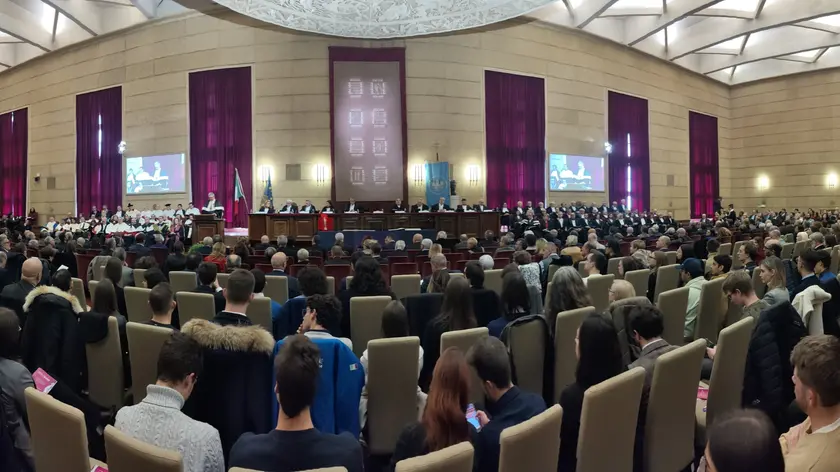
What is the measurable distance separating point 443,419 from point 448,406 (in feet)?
0.13

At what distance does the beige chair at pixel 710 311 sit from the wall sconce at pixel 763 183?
75.8ft

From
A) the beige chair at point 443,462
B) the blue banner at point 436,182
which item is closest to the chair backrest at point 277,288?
the beige chair at point 443,462

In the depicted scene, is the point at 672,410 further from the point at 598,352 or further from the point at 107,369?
the point at 107,369

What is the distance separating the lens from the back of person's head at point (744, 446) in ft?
3.53

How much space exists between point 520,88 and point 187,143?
34.1ft

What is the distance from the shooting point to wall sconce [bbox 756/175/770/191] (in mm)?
23812

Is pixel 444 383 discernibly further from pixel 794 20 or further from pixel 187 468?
pixel 794 20

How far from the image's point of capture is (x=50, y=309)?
10.8ft

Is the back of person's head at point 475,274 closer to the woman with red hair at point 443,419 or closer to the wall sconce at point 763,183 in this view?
the woman with red hair at point 443,419

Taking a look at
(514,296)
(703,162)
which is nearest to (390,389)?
(514,296)

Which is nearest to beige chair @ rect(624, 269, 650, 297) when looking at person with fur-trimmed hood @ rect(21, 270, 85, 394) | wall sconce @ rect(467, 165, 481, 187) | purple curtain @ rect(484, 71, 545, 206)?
person with fur-trimmed hood @ rect(21, 270, 85, 394)

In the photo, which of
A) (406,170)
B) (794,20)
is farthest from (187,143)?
(794,20)

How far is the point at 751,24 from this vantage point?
17531 millimetres

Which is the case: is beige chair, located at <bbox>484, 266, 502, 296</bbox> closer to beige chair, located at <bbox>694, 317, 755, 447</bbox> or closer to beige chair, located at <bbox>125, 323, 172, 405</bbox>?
beige chair, located at <bbox>694, 317, 755, 447</bbox>
